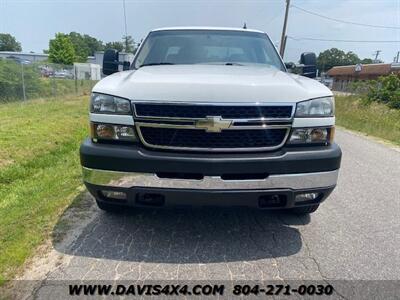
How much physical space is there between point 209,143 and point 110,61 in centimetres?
250

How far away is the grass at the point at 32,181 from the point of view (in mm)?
3029

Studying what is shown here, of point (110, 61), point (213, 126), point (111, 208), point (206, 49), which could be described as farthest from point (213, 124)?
point (110, 61)

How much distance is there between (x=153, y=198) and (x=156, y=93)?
808mm

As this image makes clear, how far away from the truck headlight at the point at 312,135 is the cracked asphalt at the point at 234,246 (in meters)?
0.95

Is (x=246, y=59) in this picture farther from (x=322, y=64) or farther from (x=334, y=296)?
(x=322, y=64)

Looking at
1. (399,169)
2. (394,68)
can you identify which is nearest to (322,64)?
(394,68)

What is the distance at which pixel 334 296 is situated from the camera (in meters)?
2.46

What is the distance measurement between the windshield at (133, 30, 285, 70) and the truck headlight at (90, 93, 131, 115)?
4.31 feet

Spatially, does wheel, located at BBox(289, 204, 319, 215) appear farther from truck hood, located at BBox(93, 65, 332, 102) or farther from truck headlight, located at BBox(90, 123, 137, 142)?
truck headlight, located at BBox(90, 123, 137, 142)

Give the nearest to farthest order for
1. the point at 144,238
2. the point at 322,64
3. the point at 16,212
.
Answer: the point at 144,238 < the point at 16,212 < the point at 322,64

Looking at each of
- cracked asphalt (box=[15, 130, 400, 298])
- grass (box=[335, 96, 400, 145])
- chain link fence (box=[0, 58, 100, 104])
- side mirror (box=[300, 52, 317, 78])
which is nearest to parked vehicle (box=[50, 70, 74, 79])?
chain link fence (box=[0, 58, 100, 104])

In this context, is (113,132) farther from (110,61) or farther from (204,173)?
(110,61)

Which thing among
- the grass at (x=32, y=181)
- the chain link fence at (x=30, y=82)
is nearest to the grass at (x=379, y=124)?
the grass at (x=32, y=181)

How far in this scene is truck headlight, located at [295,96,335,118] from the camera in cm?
276
